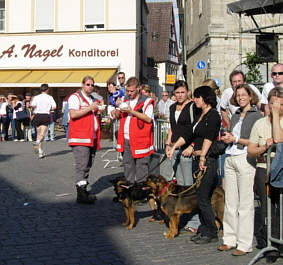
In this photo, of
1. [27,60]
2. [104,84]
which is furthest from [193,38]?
[27,60]

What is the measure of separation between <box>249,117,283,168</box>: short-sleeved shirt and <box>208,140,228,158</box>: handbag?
0.51 metres

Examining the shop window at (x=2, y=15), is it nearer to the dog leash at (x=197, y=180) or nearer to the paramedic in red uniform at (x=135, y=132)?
the paramedic in red uniform at (x=135, y=132)

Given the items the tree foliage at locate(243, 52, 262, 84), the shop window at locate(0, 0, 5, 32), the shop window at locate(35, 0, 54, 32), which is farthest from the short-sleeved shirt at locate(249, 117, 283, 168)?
the shop window at locate(0, 0, 5, 32)

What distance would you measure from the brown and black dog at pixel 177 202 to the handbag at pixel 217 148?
0.59m

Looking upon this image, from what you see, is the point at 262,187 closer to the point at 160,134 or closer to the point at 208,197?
→ the point at 208,197

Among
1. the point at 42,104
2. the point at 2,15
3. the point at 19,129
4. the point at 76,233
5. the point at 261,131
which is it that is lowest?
the point at 76,233

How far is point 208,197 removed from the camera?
240 inches

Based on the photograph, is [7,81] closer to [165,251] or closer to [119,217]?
[119,217]

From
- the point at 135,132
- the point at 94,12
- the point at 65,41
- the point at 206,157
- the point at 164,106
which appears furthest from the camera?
the point at 65,41

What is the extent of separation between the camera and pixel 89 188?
32.3ft

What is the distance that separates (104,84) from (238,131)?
2031 centimetres

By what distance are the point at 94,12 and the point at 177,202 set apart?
23040mm

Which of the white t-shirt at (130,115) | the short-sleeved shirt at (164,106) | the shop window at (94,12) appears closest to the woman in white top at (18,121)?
the short-sleeved shirt at (164,106)

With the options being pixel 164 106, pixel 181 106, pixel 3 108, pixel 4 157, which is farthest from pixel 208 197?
pixel 3 108
